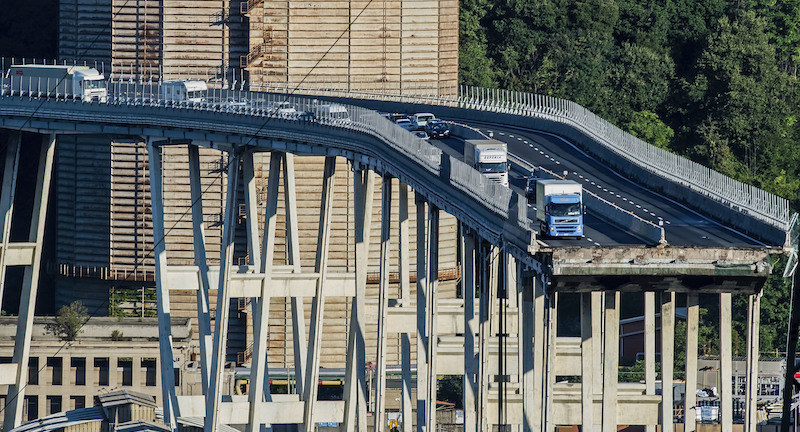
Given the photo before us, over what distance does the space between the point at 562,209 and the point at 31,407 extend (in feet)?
237

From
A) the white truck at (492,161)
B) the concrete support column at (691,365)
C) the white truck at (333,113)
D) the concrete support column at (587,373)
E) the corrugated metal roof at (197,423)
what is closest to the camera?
the concrete support column at (691,365)

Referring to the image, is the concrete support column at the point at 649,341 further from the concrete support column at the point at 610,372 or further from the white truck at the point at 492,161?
the white truck at the point at 492,161

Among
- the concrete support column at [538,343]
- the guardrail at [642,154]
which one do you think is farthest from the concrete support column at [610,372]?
the guardrail at [642,154]

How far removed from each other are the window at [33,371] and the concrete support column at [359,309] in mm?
37080

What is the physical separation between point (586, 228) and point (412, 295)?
6691 centimetres

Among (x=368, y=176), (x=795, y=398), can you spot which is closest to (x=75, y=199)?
(x=368, y=176)

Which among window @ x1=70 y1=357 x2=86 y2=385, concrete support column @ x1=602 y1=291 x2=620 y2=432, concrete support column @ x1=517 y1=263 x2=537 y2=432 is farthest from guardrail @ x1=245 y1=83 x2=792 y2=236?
window @ x1=70 y1=357 x2=86 y2=385

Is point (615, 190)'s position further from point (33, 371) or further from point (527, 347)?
point (33, 371)

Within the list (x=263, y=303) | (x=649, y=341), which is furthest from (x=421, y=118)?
(x=649, y=341)

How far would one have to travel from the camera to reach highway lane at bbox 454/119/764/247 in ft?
307

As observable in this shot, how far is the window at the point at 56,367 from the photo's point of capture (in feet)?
504

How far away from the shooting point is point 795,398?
12581cm

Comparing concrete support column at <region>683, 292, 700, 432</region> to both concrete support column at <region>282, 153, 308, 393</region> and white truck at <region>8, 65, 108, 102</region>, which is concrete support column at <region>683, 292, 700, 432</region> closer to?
concrete support column at <region>282, 153, 308, 393</region>

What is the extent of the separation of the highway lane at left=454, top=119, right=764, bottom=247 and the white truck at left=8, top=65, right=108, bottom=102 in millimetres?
23770
